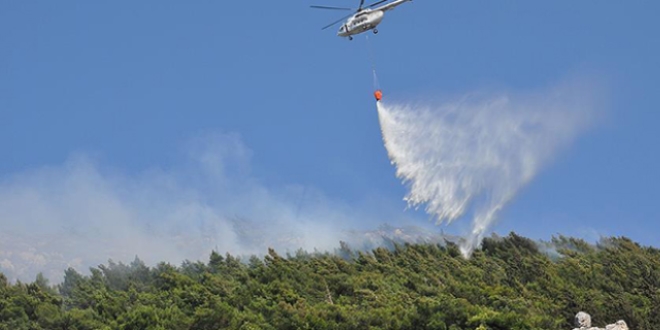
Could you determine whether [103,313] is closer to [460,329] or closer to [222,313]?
[222,313]

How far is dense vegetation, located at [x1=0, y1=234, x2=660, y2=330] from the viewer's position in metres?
65.8

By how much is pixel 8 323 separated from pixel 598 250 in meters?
50.8

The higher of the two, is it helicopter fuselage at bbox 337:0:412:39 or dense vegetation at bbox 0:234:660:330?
helicopter fuselage at bbox 337:0:412:39

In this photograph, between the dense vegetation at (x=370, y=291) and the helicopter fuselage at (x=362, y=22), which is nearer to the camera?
the dense vegetation at (x=370, y=291)

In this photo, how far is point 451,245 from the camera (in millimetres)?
92875

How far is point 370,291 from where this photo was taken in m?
73.8

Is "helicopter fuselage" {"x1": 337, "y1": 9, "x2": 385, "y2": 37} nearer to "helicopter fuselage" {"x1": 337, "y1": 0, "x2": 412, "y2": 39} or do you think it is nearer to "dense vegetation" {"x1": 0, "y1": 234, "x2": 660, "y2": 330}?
"helicopter fuselage" {"x1": 337, "y1": 0, "x2": 412, "y2": 39}

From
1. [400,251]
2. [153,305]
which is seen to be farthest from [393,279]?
[153,305]

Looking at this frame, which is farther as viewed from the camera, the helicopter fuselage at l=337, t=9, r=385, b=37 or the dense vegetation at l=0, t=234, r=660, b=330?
the helicopter fuselage at l=337, t=9, r=385, b=37

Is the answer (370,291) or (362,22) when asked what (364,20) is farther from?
(370,291)

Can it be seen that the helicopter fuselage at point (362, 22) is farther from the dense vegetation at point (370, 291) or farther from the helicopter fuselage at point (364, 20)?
the dense vegetation at point (370, 291)

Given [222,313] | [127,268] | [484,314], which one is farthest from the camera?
[127,268]

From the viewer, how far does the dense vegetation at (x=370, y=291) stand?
2591 inches

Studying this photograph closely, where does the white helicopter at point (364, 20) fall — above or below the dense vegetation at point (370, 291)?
above
